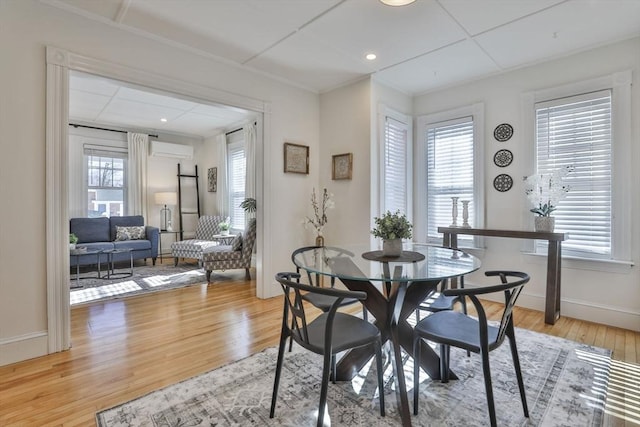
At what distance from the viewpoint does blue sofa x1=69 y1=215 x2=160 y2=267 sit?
5.44 meters

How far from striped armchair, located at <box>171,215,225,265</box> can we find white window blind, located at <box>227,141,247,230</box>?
297mm

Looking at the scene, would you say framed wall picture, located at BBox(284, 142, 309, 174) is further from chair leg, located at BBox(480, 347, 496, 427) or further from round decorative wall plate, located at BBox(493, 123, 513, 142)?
chair leg, located at BBox(480, 347, 496, 427)

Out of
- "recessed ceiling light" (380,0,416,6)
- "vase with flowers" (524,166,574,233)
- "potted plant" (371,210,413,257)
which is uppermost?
"recessed ceiling light" (380,0,416,6)

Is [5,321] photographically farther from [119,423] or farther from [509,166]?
[509,166]

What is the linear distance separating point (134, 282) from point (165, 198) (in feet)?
7.97

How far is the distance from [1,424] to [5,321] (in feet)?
3.05

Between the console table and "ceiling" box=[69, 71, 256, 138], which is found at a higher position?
"ceiling" box=[69, 71, 256, 138]

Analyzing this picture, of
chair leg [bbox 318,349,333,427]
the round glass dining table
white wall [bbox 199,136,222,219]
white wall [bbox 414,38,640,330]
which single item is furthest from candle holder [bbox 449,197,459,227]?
white wall [bbox 199,136,222,219]

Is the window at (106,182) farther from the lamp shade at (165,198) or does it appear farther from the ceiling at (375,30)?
the ceiling at (375,30)

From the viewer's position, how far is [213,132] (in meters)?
7.02

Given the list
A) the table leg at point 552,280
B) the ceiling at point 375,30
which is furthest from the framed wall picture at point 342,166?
the table leg at point 552,280

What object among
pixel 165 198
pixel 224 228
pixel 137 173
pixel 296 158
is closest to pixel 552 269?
pixel 296 158

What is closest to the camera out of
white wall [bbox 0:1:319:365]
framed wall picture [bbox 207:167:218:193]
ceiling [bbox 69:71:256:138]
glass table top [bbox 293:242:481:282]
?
glass table top [bbox 293:242:481:282]

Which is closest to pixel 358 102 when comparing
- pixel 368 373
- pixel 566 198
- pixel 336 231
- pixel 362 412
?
pixel 336 231
